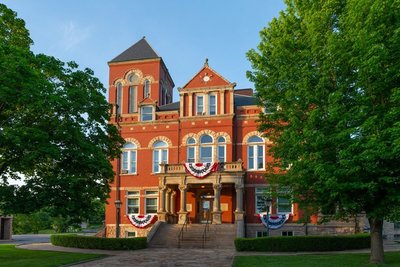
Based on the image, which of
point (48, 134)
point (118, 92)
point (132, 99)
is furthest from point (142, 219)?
point (48, 134)

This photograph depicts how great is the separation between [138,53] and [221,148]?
486 inches

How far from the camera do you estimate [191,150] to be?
34.9 metres

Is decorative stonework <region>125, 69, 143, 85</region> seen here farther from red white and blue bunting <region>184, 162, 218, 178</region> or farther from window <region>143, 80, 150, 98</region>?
red white and blue bunting <region>184, 162, 218, 178</region>

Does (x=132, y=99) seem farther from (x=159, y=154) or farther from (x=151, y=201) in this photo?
(x=151, y=201)

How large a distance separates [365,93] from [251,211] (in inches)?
754

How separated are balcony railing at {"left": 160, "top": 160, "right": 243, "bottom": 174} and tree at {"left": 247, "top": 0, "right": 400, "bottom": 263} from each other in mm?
11862

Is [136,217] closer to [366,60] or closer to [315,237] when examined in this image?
[315,237]

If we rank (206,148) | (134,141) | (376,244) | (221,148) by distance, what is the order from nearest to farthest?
(376,244) < (221,148) < (206,148) < (134,141)

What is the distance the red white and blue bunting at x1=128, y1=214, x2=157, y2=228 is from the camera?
33.8 m

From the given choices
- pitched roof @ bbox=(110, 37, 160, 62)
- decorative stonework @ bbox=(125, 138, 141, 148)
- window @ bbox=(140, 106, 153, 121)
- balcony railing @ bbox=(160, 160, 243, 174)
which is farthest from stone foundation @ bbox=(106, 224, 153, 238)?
pitched roof @ bbox=(110, 37, 160, 62)

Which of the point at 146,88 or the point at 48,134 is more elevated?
the point at 146,88

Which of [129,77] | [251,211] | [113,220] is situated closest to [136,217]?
[113,220]

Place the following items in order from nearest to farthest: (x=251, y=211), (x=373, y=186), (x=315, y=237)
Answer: (x=373, y=186)
(x=315, y=237)
(x=251, y=211)

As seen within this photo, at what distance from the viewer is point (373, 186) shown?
1434 cm
